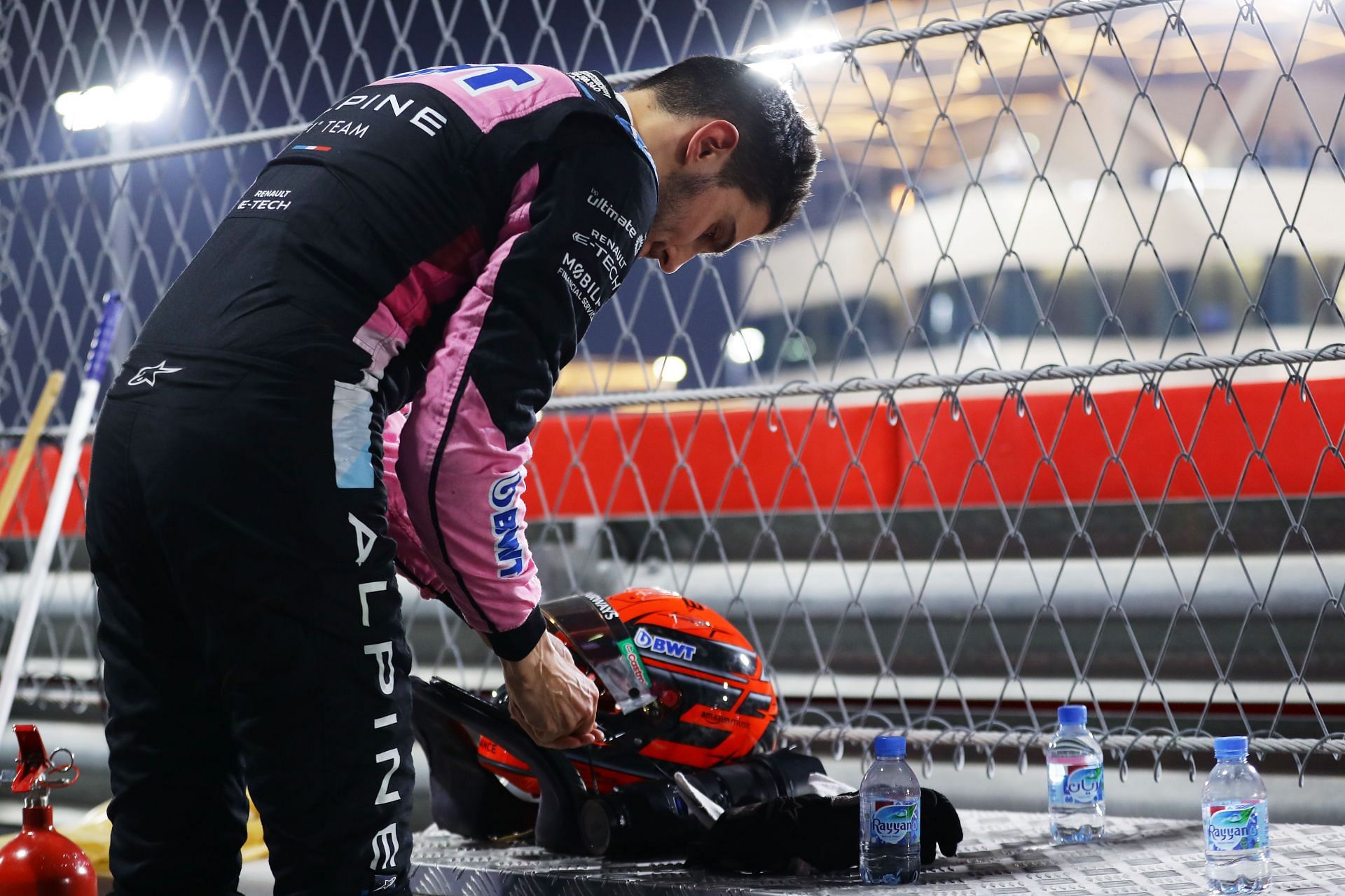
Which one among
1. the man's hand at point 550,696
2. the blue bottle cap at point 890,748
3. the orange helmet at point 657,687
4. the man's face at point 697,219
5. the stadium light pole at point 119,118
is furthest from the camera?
the stadium light pole at point 119,118

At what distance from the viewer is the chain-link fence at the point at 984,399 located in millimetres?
2045

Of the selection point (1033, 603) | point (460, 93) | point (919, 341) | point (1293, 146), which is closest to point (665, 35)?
point (919, 341)

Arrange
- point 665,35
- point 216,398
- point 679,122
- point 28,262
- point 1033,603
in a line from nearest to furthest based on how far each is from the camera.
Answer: point 216,398 < point 679,122 < point 1033,603 < point 665,35 < point 28,262

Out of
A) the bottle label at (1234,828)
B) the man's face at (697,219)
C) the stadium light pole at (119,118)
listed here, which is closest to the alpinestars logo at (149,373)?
the man's face at (697,219)

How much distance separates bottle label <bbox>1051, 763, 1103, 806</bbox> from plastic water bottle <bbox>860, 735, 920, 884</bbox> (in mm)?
363

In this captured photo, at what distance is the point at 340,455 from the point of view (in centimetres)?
112

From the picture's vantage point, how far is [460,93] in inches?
48.6

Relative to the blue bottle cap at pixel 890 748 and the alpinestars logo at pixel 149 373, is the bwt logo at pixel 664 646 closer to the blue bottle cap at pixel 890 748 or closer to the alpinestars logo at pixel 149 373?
the blue bottle cap at pixel 890 748

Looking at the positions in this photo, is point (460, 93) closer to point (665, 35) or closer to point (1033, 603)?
point (1033, 603)

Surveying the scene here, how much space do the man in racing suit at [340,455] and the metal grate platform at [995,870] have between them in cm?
30

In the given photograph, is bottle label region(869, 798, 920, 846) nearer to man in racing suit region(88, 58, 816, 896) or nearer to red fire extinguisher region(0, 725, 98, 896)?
man in racing suit region(88, 58, 816, 896)

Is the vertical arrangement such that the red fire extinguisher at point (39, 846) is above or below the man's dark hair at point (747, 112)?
below

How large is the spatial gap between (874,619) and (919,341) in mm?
973

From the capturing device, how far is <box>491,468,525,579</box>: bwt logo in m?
1.19
